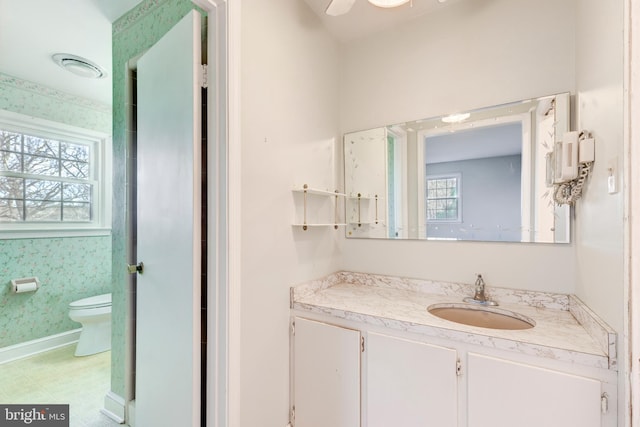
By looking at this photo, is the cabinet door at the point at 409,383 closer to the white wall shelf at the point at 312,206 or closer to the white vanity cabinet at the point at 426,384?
the white vanity cabinet at the point at 426,384

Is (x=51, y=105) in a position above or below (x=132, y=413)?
above

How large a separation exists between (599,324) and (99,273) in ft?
13.4

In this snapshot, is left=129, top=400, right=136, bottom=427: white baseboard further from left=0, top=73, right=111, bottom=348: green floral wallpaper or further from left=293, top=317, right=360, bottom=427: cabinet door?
left=0, top=73, right=111, bottom=348: green floral wallpaper

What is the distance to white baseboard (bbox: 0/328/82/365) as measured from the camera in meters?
2.48

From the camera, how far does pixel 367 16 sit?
1782 mm

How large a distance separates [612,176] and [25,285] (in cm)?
405

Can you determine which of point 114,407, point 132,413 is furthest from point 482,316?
point 114,407

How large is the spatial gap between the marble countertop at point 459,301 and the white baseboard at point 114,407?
129 centimetres

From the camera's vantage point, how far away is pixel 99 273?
3.14 meters

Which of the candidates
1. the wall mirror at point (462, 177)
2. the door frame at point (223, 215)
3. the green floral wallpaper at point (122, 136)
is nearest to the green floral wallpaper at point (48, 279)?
the green floral wallpaper at point (122, 136)

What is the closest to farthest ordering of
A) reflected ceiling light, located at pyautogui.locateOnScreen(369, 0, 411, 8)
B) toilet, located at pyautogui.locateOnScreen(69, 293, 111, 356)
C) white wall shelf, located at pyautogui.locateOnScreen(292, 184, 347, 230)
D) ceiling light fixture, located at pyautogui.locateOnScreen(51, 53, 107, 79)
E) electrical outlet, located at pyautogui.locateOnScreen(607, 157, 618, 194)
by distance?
electrical outlet, located at pyautogui.locateOnScreen(607, 157, 618, 194) < reflected ceiling light, located at pyautogui.locateOnScreen(369, 0, 411, 8) < white wall shelf, located at pyautogui.locateOnScreen(292, 184, 347, 230) < ceiling light fixture, located at pyautogui.locateOnScreen(51, 53, 107, 79) < toilet, located at pyautogui.locateOnScreen(69, 293, 111, 356)

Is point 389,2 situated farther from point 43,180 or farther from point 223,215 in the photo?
point 43,180

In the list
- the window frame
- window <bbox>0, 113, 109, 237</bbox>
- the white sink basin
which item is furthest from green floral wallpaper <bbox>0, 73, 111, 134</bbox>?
the white sink basin

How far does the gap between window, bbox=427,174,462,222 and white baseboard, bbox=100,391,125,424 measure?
2.22 m
